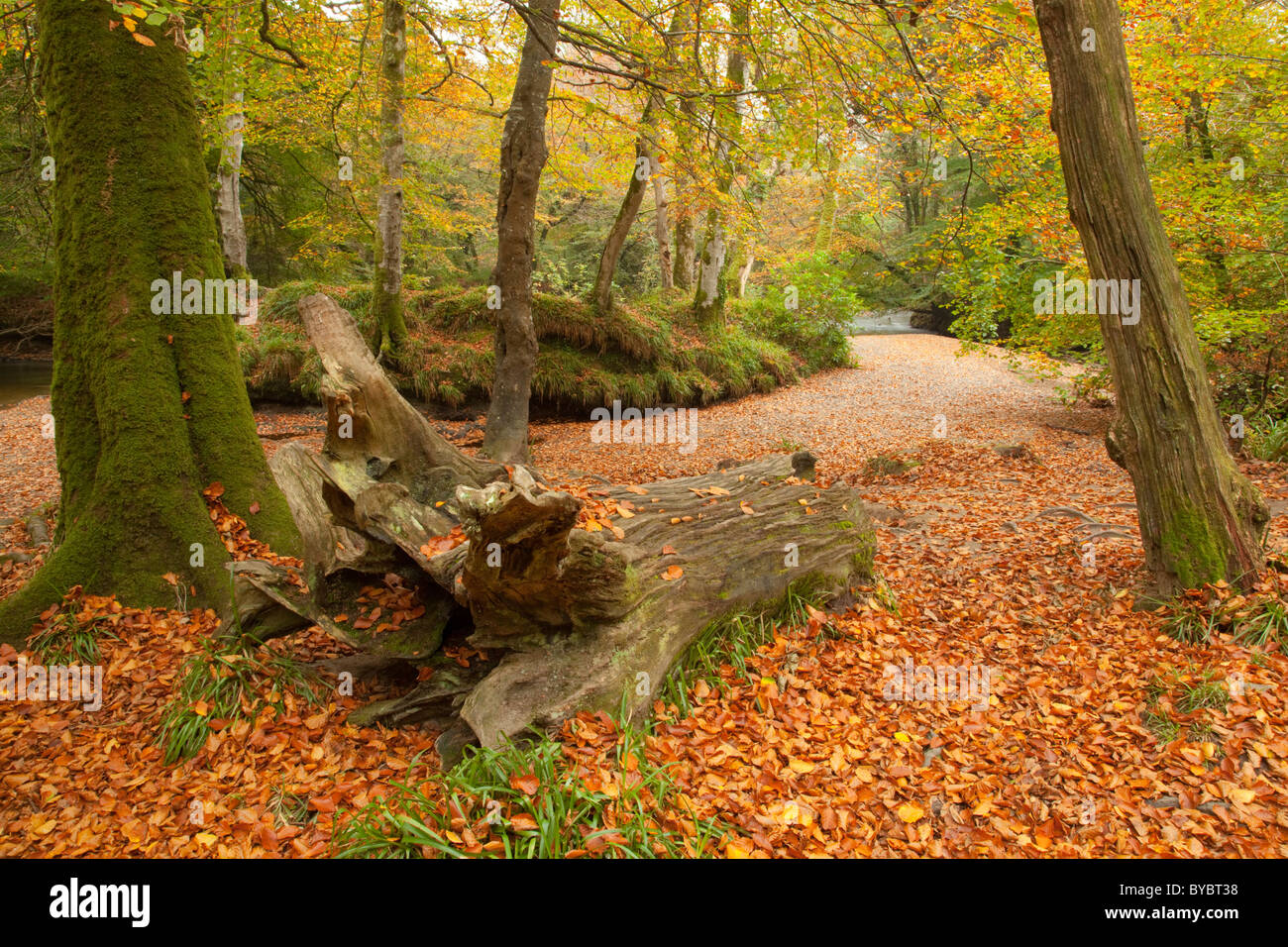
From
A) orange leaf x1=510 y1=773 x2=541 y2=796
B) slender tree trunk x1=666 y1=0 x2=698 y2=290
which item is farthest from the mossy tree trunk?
slender tree trunk x1=666 y1=0 x2=698 y2=290

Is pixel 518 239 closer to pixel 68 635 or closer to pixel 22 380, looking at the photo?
pixel 68 635

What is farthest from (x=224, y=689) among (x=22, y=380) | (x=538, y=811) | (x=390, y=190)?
(x=22, y=380)

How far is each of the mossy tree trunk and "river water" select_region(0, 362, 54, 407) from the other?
12.2m

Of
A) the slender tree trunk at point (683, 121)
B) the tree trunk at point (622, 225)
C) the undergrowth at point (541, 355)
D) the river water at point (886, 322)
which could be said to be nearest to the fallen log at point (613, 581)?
the slender tree trunk at point (683, 121)

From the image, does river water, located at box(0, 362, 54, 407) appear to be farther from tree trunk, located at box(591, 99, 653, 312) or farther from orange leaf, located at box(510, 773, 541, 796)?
orange leaf, located at box(510, 773, 541, 796)

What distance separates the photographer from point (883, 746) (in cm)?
321

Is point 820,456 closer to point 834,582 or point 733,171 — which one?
point 733,171

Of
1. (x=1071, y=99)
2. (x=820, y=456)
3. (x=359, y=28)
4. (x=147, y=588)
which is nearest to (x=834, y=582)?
(x=1071, y=99)

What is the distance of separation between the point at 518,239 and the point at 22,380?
16647 millimetres

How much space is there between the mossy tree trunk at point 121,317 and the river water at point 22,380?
1224cm

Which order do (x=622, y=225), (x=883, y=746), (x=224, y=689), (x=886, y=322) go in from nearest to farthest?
1. (x=883, y=746)
2. (x=224, y=689)
3. (x=622, y=225)
4. (x=886, y=322)

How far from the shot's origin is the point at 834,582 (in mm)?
4480

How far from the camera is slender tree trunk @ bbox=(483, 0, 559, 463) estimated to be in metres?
6.66

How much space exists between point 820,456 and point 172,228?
8.15m
